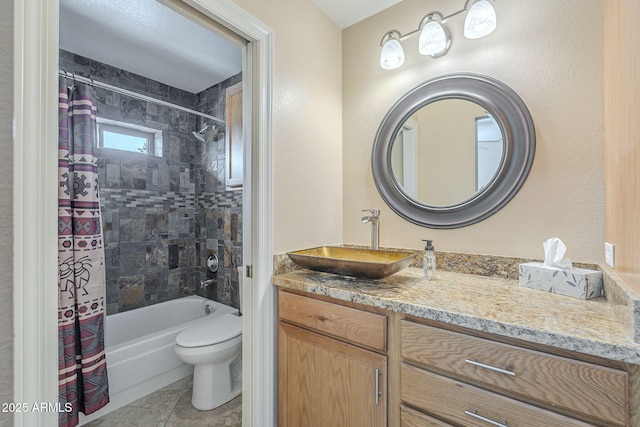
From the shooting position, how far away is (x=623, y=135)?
2.93 ft

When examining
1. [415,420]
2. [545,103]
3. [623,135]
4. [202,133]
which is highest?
[202,133]

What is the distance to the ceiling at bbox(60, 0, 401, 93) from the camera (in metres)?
1.73

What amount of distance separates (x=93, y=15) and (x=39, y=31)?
1.49 meters

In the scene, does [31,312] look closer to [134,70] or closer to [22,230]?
[22,230]

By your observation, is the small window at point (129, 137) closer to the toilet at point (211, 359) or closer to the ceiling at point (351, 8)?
the toilet at point (211, 359)

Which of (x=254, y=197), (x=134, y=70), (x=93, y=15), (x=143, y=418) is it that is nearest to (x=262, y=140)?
(x=254, y=197)

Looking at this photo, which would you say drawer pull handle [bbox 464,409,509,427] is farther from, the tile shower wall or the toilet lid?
the tile shower wall

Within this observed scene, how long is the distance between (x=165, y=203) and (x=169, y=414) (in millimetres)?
1786

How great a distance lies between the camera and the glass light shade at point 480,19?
51.0 inches

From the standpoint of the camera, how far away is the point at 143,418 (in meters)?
1.75

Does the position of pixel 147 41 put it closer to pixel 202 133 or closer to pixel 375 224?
pixel 202 133

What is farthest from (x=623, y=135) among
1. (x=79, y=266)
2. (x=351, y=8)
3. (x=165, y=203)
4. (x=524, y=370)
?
(x=165, y=203)
